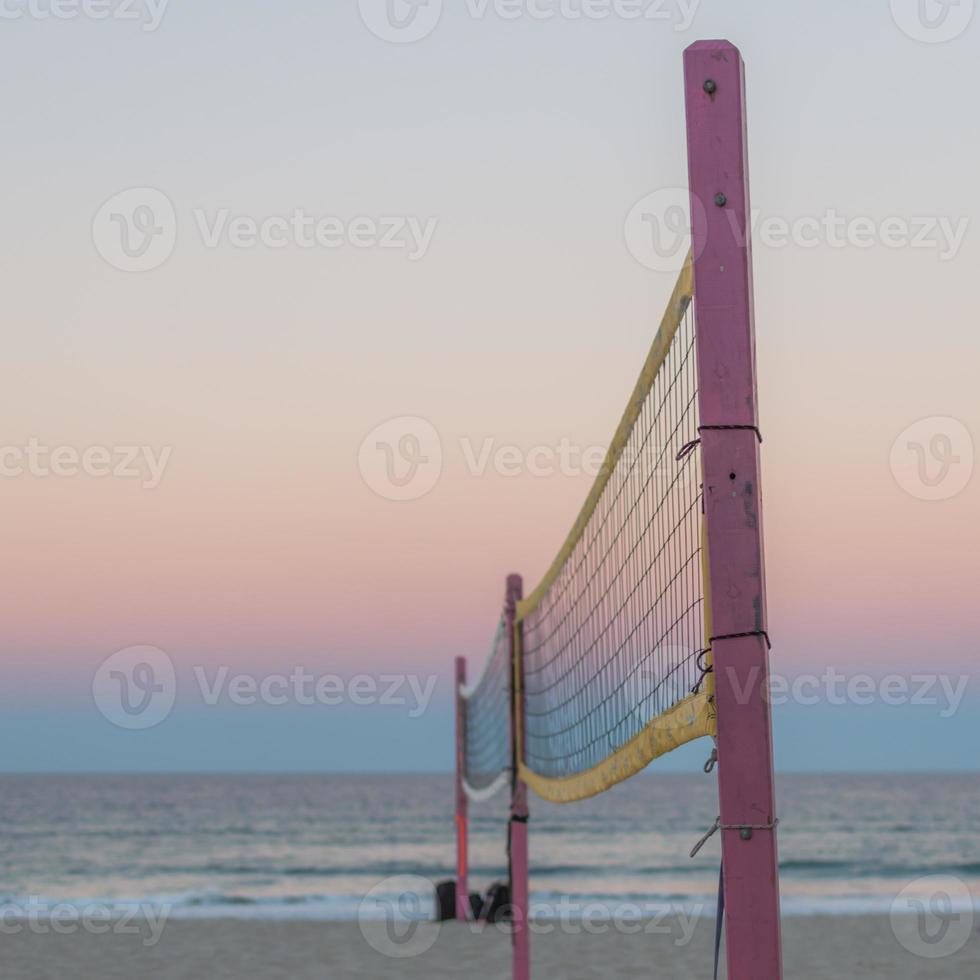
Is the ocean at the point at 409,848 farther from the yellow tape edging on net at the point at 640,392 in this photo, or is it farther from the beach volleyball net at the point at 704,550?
the beach volleyball net at the point at 704,550

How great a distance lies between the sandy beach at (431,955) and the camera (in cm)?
1307

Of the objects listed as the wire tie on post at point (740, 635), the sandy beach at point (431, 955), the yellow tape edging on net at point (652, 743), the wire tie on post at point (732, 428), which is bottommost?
the sandy beach at point (431, 955)

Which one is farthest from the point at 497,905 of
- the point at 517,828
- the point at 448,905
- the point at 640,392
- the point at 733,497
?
the point at 733,497

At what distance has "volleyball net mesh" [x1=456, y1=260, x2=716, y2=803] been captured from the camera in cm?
379

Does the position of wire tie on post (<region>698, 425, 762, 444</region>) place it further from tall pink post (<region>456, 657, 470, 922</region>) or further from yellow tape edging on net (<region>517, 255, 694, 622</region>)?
tall pink post (<region>456, 657, 470, 922</region>)

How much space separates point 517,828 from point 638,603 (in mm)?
4524

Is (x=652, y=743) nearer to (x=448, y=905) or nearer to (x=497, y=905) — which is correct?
(x=497, y=905)

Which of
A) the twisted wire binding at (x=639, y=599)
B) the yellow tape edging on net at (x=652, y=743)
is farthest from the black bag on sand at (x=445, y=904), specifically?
the yellow tape edging on net at (x=652, y=743)

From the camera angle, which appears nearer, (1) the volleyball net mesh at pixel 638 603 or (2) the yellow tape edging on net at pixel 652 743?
(2) the yellow tape edging on net at pixel 652 743

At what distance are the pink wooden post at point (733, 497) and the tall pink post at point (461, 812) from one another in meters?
13.0

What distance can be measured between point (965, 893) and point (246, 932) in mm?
16156

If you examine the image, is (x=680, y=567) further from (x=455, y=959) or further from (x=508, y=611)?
(x=455, y=959)

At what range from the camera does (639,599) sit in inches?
191

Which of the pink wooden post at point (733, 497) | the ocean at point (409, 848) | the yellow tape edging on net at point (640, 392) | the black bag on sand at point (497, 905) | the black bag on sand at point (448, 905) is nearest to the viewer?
the pink wooden post at point (733, 497)
